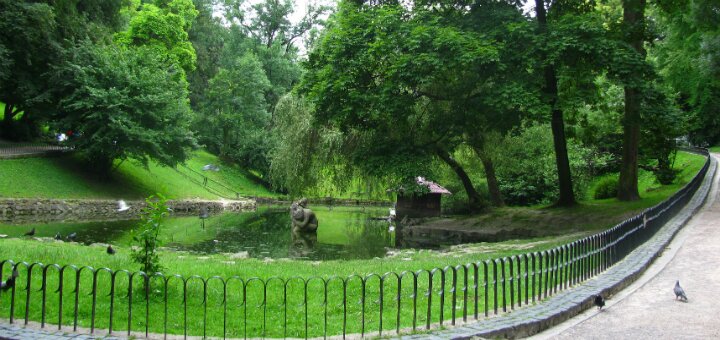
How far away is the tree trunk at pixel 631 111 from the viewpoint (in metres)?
20.1

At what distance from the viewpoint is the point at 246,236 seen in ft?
77.6

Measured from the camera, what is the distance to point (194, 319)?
704 cm

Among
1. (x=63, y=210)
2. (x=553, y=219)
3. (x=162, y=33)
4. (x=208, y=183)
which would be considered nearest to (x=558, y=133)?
(x=553, y=219)

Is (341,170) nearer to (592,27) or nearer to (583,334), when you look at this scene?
(592,27)

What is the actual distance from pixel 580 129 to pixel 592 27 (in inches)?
522

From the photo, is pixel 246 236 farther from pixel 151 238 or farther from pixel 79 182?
pixel 151 238

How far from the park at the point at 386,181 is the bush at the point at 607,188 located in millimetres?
234

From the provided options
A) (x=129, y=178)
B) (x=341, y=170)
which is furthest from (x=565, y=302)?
(x=129, y=178)

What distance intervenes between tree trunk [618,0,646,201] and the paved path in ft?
27.8

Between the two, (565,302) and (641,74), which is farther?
(641,74)

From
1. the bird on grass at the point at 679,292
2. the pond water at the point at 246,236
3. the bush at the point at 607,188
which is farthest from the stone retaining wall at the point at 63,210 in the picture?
the bush at the point at 607,188

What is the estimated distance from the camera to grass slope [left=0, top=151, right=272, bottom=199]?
98.3ft

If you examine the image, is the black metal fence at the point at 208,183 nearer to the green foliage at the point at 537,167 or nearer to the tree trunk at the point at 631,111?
the green foliage at the point at 537,167

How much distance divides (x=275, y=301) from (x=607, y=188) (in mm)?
26141
